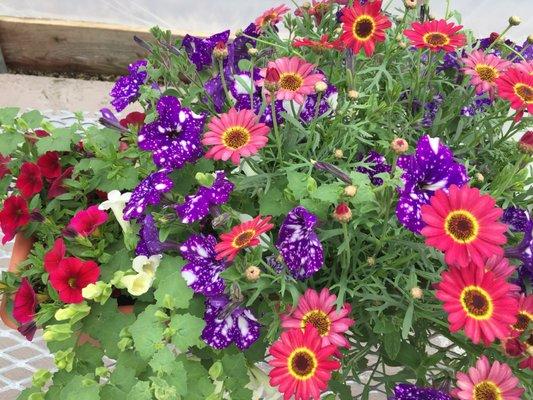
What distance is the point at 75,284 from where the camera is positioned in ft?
2.12

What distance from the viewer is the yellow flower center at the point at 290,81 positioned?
24.4 inches

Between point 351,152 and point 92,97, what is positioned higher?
point 351,152

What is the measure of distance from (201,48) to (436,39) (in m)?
0.30

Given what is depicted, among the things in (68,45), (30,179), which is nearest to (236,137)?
(30,179)

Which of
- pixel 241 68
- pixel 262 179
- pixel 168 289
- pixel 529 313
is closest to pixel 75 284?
pixel 168 289

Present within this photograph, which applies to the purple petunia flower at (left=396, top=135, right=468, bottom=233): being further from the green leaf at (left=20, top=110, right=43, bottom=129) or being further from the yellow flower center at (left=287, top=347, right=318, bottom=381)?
the green leaf at (left=20, top=110, right=43, bottom=129)

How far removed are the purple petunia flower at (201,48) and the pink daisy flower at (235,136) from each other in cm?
18

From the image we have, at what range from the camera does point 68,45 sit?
1.72 meters

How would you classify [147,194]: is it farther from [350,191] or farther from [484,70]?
[484,70]

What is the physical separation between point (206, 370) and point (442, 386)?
0.25 metres

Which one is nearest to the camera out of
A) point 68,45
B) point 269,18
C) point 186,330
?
point 186,330

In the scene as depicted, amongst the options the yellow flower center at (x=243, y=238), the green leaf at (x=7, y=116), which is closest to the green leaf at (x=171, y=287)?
the yellow flower center at (x=243, y=238)

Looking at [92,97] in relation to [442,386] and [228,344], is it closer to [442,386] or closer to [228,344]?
[228,344]

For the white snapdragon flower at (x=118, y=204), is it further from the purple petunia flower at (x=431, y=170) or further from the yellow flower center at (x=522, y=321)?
the yellow flower center at (x=522, y=321)
